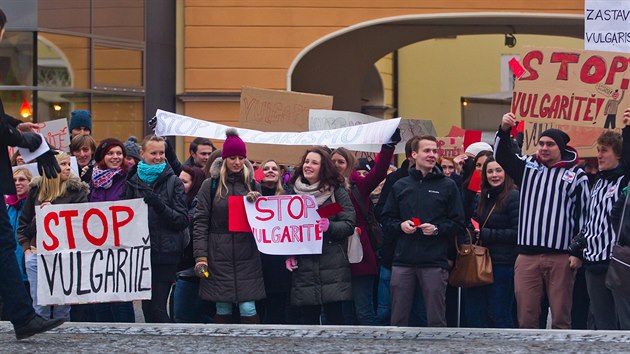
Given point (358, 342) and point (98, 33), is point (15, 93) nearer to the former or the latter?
point (98, 33)

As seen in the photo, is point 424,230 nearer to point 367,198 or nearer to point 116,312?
point 367,198

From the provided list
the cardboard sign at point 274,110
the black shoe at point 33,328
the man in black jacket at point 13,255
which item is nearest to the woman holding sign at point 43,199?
the cardboard sign at point 274,110

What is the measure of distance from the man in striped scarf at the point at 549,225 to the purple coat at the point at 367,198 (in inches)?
43.7

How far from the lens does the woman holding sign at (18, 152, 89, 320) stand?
10094mm

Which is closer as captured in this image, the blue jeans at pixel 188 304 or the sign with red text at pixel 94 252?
the sign with red text at pixel 94 252

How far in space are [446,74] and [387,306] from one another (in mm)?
24344

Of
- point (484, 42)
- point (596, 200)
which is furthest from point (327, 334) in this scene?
point (484, 42)

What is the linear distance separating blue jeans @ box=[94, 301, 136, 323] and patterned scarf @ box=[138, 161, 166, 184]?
3.02 feet

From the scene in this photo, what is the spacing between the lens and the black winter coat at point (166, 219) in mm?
9883

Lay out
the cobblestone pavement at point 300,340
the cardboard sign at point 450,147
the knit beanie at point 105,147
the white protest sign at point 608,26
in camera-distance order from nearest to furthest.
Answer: the cobblestone pavement at point 300,340
the knit beanie at point 105,147
the white protest sign at point 608,26
the cardboard sign at point 450,147

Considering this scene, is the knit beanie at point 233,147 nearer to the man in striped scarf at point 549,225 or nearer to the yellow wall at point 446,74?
the man in striped scarf at point 549,225

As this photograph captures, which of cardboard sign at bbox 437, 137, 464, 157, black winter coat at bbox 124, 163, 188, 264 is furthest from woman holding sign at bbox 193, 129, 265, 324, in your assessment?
cardboard sign at bbox 437, 137, 464, 157

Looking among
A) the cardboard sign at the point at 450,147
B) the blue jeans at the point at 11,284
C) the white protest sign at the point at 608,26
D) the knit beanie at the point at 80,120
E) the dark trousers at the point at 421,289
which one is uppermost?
the white protest sign at the point at 608,26

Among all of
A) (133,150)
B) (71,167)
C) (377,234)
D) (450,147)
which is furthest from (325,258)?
(450,147)
